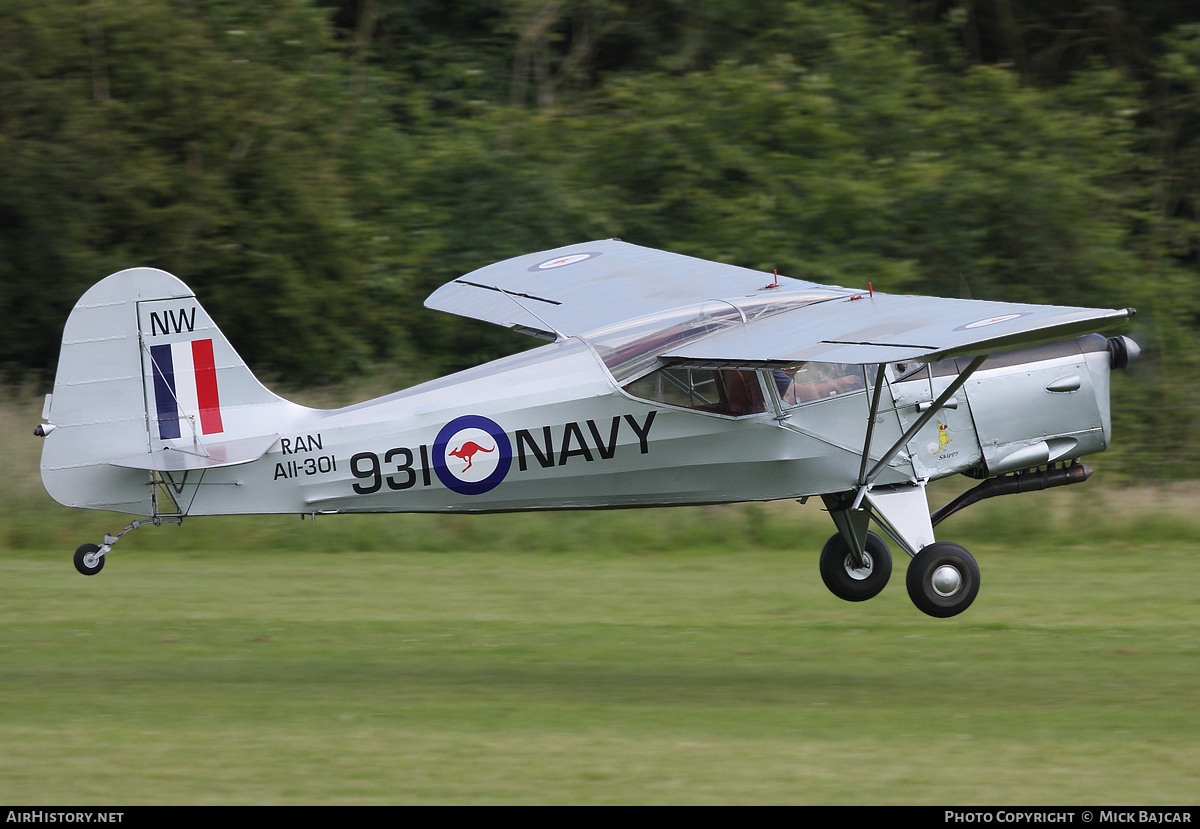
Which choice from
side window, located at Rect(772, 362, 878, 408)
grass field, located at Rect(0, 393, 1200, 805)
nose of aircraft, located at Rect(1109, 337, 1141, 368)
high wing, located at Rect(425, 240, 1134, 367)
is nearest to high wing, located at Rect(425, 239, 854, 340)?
high wing, located at Rect(425, 240, 1134, 367)

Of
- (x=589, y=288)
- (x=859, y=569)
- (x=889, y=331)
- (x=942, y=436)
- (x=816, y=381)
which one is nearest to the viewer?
(x=889, y=331)

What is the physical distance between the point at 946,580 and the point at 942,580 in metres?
0.03

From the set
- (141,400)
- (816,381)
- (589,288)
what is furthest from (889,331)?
(141,400)

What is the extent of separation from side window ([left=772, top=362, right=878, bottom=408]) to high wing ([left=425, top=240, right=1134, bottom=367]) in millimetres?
379

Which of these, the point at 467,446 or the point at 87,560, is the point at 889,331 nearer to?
the point at 467,446

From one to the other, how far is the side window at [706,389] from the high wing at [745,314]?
177 millimetres

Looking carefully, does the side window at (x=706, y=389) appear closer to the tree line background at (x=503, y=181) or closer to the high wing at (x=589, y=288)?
the high wing at (x=589, y=288)

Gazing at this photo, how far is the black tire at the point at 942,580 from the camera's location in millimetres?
9109

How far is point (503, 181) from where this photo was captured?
22266mm

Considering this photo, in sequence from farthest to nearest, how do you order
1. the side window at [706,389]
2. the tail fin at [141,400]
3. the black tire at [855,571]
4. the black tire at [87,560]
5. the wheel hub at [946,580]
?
the black tire at [855,571] → the wheel hub at [946,580] → the side window at [706,389] → the tail fin at [141,400] → the black tire at [87,560]

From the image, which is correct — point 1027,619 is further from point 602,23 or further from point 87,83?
point 602,23

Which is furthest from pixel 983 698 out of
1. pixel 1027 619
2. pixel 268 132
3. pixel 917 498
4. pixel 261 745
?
pixel 268 132

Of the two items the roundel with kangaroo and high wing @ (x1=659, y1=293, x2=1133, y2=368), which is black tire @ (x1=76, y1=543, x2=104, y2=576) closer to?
the roundel with kangaroo

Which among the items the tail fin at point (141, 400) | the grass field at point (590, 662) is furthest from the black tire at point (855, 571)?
the tail fin at point (141, 400)
